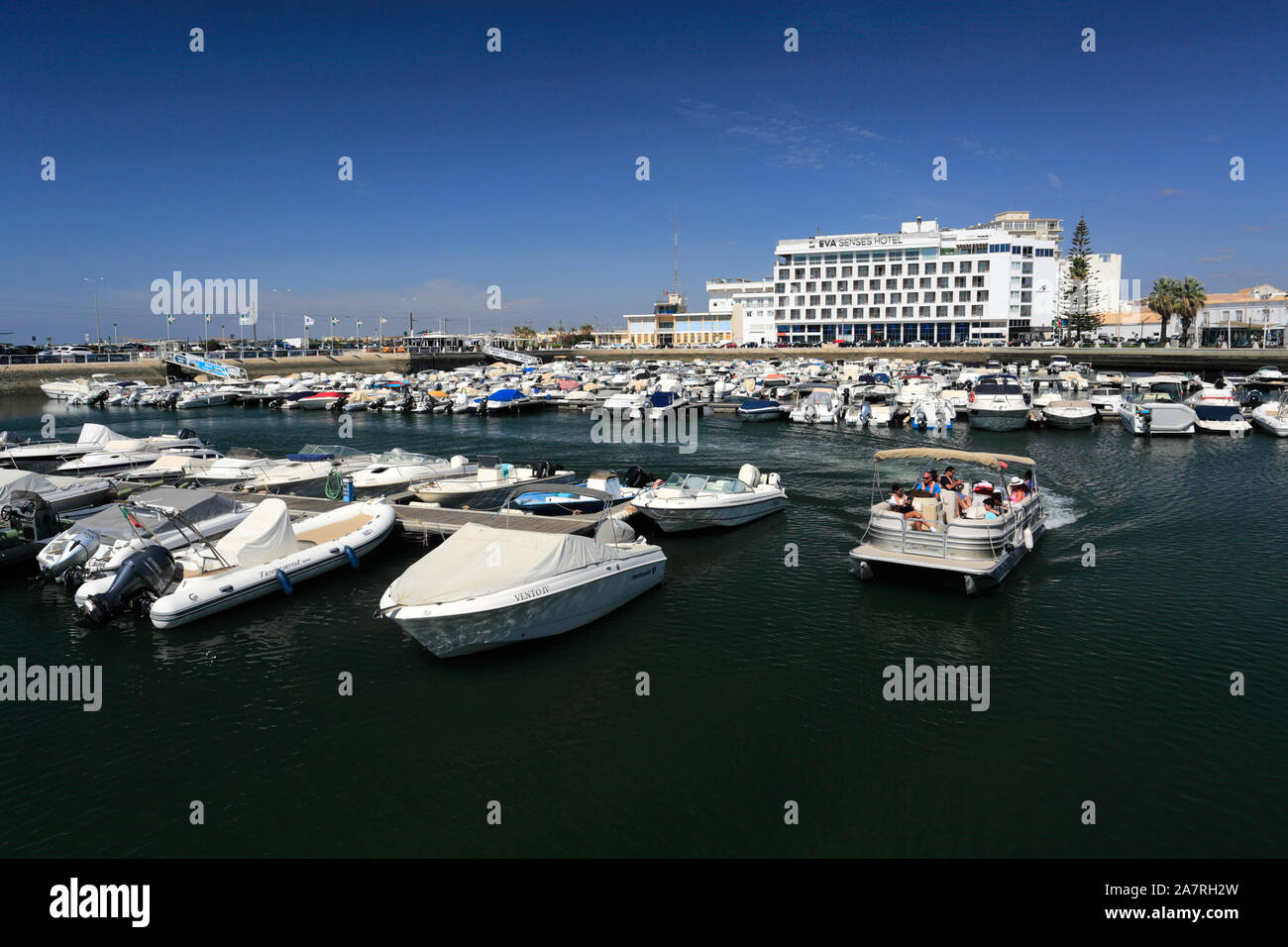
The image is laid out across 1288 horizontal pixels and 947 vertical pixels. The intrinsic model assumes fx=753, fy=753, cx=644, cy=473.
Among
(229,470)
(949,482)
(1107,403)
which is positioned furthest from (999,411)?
(229,470)

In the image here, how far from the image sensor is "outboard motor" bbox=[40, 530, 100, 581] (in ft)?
75.0

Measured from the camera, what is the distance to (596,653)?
18531 mm

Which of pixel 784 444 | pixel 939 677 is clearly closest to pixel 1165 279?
pixel 784 444

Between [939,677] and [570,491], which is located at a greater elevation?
[570,491]

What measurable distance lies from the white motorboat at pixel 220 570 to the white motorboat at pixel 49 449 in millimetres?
23869

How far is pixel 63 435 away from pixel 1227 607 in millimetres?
75322

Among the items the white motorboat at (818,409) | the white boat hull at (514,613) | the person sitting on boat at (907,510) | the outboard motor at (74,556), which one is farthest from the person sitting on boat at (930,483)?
the white motorboat at (818,409)

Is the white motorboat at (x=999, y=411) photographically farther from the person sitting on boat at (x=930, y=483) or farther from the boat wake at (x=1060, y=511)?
the person sitting on boat at (x=930, y=483)

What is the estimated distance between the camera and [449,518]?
28.2 m

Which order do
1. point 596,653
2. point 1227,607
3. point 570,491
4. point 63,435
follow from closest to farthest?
point 596,653 < point 1227,607 < point 570,491 < point 63,435

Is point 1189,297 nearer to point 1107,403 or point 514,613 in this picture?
point 1107,403

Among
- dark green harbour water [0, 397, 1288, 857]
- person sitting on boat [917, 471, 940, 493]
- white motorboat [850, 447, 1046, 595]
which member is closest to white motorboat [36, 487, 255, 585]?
dark green harbour water [0, 397, 1288, 857]
